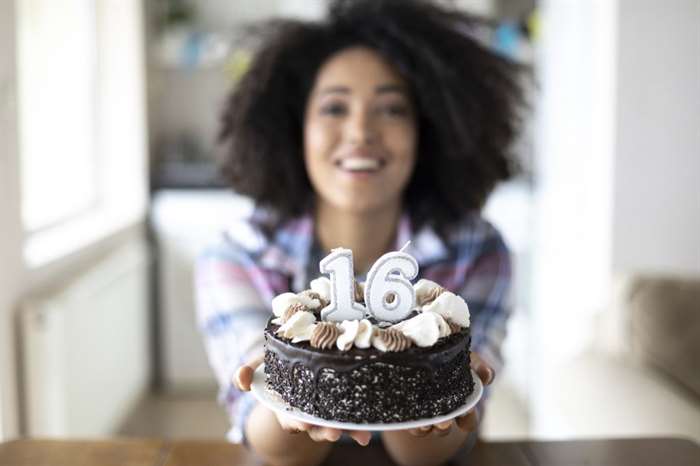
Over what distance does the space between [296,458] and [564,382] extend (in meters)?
1.14

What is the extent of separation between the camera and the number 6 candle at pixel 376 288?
0.90 meters

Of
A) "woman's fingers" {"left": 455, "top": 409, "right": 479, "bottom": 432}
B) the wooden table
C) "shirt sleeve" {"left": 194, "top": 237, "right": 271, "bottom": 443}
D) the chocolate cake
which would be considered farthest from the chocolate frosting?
"shirt sleeve" {"left": 194, "top": 237, "right": 271, "bottom": 443}

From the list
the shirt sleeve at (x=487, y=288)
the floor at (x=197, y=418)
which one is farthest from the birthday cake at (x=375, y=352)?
the floor at (x=197, y=418)

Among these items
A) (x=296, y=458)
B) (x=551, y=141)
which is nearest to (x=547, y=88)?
(x=551, y=141)

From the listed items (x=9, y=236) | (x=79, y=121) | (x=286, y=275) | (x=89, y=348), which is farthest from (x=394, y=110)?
(x=79, y=121)

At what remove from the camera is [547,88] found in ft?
10.7

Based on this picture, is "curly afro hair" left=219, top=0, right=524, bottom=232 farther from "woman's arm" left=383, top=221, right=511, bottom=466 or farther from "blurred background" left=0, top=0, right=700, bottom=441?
"blurred background" left=0, top=0, right=700, bottom=441

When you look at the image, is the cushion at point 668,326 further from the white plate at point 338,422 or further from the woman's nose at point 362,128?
the white plate at point 338,422

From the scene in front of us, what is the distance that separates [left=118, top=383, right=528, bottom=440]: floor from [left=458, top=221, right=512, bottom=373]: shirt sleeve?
167 centimetres

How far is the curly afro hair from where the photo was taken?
150 centimetres

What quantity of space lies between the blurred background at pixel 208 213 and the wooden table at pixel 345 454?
61 cm

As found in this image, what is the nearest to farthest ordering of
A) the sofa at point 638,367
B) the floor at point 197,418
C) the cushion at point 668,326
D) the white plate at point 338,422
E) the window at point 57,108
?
the white plate at point 338,422
the sofa at point 638,367
the cushion at point 668,326
the window at point 57,108
the floor at point 197,418

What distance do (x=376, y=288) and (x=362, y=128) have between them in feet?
1.67

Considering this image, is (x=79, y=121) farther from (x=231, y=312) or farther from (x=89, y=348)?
(x=231, y=312)
